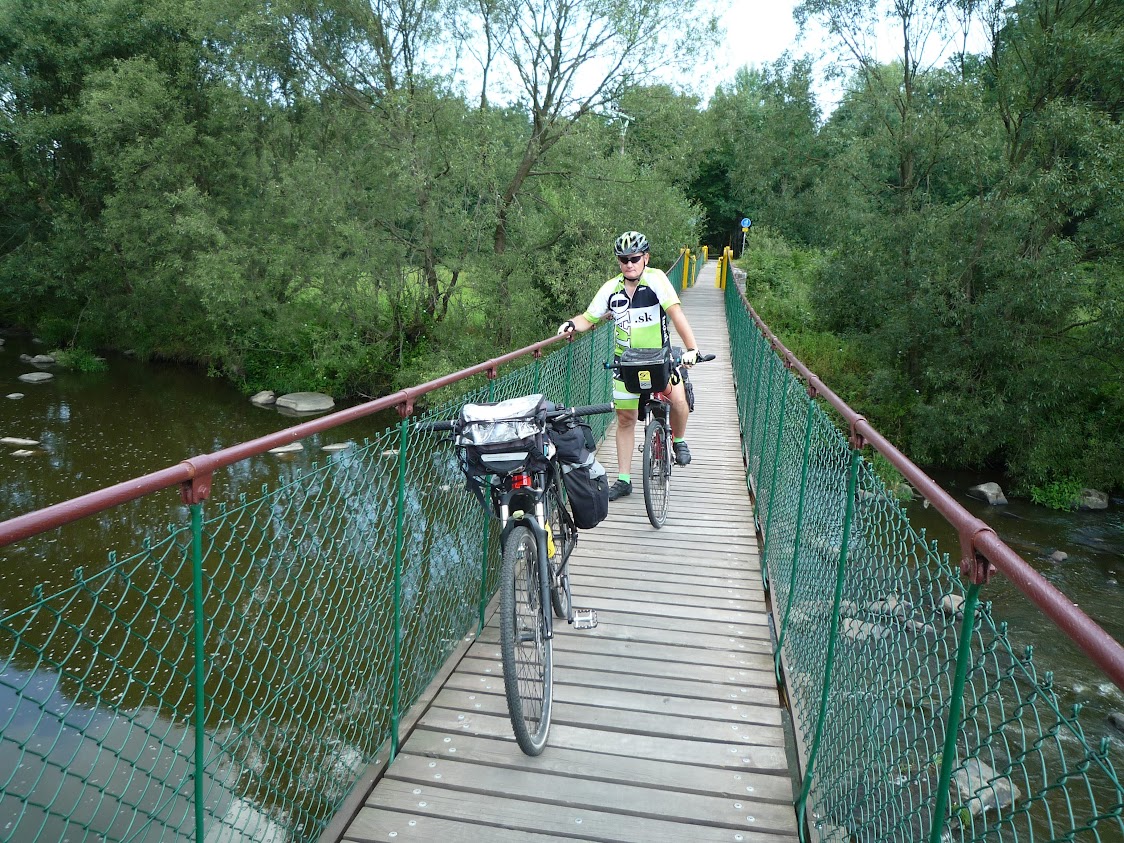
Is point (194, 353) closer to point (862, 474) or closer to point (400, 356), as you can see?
point (400, 356)

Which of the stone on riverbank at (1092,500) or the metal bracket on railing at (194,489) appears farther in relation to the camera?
the stone on riverbank at (1092,500)

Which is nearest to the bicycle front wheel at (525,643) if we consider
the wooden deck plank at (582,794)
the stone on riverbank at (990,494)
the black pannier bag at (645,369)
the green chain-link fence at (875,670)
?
the wooden deck plank at (582,794)

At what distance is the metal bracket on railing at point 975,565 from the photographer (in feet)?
5.06

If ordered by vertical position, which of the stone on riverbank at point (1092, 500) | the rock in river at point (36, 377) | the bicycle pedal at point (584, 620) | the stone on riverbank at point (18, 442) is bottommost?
the stone on riverbank at point (1092, 500)

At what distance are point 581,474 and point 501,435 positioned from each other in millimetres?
687

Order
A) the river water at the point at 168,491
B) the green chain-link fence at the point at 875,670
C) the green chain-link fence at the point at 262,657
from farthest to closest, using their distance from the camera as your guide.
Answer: the river water at the point at 168,491
the green chain-link fence at the point at 262,657
the green chain-link fence at the point at 875,670

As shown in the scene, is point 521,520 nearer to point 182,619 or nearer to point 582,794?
point 582,794

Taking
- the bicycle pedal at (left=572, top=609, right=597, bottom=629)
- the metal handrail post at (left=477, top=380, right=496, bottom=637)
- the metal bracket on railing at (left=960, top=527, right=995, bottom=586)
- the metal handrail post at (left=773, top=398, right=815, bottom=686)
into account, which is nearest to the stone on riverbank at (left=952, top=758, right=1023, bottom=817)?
the metal bracket on railing at (left=960, top=527, right=995, bottom=586)

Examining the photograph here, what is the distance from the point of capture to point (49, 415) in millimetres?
16625

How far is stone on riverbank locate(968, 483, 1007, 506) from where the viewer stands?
15992 mm

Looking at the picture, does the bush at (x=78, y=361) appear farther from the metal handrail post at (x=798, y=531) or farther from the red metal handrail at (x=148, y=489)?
the metal handrail post at (x=798, y=531)

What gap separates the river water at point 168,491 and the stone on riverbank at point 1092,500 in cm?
26

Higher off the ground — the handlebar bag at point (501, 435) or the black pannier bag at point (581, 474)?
the handlebar bag at point (501, 435)

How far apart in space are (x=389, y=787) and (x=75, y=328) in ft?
81.4
